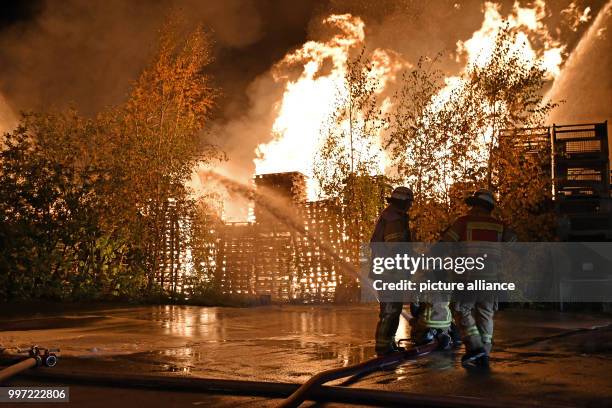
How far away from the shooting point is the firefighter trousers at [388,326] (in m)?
7.83

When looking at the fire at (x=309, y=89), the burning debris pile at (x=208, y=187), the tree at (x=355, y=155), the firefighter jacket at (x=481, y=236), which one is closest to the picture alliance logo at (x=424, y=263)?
the firefighter jacket at (x=481, y=236)

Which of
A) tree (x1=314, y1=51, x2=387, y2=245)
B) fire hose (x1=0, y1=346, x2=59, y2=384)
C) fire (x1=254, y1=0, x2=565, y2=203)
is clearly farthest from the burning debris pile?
fire hose (x1=0, y1=346, x2=59, y2=384)

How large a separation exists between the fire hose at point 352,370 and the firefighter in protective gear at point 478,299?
2.16 feet

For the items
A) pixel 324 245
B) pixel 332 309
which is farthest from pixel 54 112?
pixel 332 309

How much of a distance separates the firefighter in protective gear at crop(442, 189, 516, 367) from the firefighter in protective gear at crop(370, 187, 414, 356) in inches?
21.5

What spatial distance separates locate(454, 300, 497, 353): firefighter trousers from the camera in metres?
7.29

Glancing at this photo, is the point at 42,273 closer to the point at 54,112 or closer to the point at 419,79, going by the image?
the point at 54,112

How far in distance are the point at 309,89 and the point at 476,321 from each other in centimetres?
1769

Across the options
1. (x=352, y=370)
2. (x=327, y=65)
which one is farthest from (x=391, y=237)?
(x=327, y=65)

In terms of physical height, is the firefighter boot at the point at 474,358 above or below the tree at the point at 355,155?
below

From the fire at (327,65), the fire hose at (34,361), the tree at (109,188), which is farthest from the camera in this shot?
the fire at (327,65)

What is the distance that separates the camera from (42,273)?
18.2 metres

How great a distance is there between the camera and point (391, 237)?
802cm

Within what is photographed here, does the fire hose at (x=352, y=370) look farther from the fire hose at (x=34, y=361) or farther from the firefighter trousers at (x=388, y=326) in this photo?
the fire hose at (x=34, y=361)
